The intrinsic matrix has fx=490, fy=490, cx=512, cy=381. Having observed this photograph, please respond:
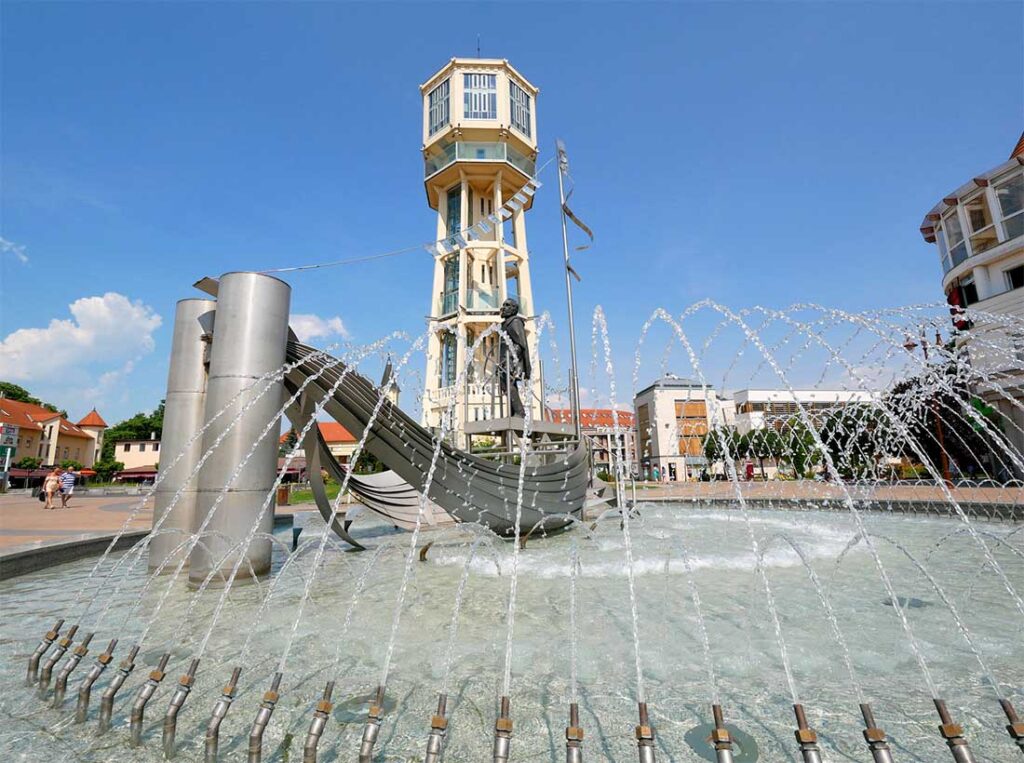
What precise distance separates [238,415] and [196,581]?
1.92 metres

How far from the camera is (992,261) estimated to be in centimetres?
2538

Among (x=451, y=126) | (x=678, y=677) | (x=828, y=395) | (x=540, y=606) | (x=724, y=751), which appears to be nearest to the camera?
(x=724, y=751)

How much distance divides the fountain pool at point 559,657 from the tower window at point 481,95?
107 ft

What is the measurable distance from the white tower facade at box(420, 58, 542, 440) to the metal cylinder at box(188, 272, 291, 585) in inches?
924

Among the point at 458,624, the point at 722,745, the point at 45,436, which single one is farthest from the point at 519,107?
the point at 45,436

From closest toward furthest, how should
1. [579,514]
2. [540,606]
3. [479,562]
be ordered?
[540,606]
[479,562]
[579,514]

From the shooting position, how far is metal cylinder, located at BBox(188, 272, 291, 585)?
5617mm

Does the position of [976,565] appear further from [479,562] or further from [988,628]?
[479,562]

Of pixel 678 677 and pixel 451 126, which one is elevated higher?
pixel 451 126

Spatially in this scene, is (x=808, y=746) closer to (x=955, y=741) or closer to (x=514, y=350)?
(x=955, y=741)

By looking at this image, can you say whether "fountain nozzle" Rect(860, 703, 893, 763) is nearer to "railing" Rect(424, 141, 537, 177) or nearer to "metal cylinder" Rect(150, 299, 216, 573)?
"metal cylinder" Rect(150, 299, 216, 573)

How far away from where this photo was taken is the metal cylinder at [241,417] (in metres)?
5.62

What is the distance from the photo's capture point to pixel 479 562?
23.3ft

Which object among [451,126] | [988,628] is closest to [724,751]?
[988,628]
